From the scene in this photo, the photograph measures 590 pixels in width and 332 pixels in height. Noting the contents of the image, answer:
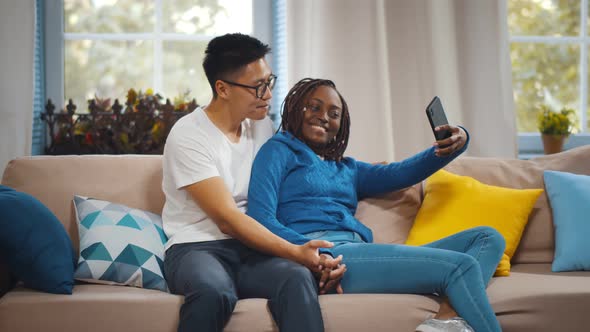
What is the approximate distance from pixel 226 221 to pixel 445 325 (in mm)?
676

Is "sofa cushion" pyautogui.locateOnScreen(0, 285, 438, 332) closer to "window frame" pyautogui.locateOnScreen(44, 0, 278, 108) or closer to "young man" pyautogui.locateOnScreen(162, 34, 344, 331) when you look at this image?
"young man" pyautogui.locateOnScreen(162, 34, 344, 331)

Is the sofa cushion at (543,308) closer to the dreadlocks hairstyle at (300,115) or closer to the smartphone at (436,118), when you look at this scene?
the smartphone at (436,118)

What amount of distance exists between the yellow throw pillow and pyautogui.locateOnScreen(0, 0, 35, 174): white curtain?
1.67m

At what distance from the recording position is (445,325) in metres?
1.69

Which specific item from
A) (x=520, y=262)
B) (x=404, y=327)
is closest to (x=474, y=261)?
(x=404, y=327)

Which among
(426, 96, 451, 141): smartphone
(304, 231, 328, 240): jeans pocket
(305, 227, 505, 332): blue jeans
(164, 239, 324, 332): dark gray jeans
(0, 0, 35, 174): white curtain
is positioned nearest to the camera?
(164, 239, 324, 332): dark gray jeans

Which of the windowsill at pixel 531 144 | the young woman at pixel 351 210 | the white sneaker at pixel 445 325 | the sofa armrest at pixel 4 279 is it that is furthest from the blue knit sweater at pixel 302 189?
the windowsill at pixel 531 144

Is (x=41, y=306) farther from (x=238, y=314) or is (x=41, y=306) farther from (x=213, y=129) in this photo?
(x=213, y=129)

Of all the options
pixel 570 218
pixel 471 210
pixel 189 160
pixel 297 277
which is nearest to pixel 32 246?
pixel 189 160

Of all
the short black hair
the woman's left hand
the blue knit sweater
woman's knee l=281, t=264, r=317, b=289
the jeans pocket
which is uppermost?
the short black hair

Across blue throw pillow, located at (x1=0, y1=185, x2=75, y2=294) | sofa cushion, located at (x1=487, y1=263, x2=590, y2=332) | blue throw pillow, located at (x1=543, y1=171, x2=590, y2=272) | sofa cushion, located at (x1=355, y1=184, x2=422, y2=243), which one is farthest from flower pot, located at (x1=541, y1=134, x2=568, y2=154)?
blue throw pillow, located at (x1=0, y1=185, x2=75, y2=294)

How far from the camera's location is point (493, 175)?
2400mm

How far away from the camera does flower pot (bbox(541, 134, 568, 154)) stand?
3.03 meters

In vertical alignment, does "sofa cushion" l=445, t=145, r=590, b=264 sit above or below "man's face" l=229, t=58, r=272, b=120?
below
